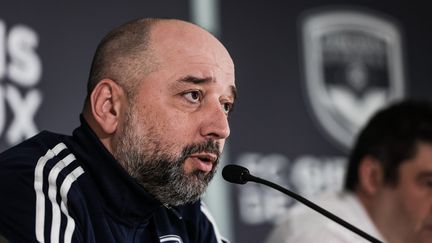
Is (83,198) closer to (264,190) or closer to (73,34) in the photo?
(73,34)

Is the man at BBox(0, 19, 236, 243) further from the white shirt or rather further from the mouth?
the white shirt

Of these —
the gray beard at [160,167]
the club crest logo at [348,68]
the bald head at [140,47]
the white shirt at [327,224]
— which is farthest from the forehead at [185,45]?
the club crest logo at [348,68]

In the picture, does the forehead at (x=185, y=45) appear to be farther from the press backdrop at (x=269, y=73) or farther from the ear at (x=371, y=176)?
the ear at (x=371, y=176)

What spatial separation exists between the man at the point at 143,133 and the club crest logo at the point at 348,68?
4.35 ft

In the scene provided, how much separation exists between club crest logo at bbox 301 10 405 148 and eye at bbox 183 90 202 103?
1.35 m

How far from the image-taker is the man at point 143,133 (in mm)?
1222

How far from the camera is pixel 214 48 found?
4.25 ft

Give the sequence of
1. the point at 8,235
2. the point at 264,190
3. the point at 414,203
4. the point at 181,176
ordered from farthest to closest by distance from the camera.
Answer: the point at 264,190 → the point at 414,203 → the point at 181,176 → the point at 8,235

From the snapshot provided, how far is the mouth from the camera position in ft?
4.05

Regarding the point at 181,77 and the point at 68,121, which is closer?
the point at 181,77

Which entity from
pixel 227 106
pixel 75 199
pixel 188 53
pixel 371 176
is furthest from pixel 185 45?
pixel 371 176

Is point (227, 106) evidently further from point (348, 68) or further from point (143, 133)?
point (348, 68)

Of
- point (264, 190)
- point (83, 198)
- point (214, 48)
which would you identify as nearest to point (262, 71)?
point (264, 190)

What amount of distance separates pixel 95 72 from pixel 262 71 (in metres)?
1.20
